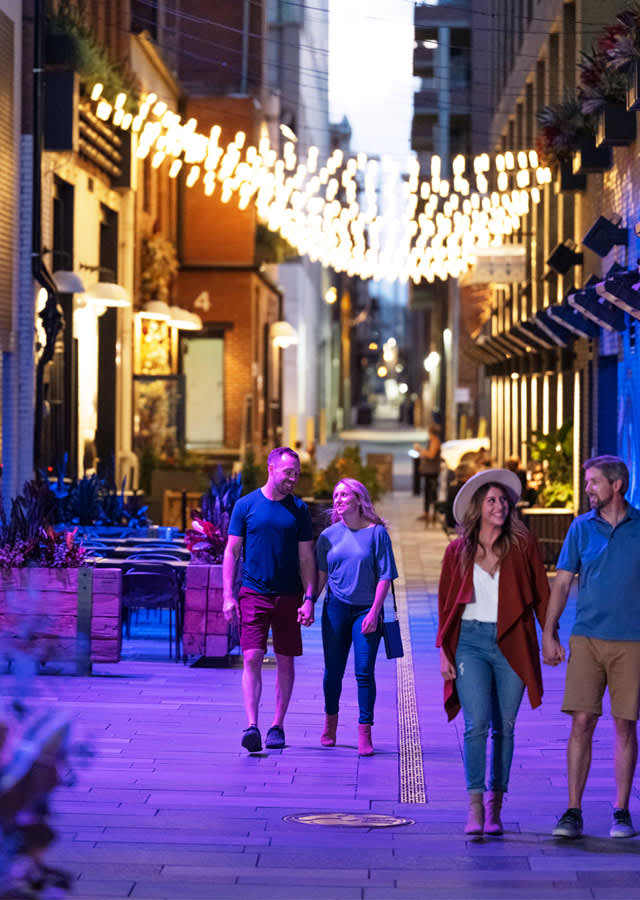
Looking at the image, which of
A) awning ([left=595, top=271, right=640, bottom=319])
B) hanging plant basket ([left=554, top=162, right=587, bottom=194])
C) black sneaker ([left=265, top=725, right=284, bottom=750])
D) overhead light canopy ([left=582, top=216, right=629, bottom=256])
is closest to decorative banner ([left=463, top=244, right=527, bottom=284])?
hanging plant basket ([left=554, top=162, right=587, bottom=194])

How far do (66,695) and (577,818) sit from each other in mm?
4620

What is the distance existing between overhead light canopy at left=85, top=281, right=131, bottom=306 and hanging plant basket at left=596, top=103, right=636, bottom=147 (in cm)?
939

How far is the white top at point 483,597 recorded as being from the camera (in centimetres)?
760

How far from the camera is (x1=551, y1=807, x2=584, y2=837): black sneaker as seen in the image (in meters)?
7.50

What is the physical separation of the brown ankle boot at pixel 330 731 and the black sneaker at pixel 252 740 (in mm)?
494

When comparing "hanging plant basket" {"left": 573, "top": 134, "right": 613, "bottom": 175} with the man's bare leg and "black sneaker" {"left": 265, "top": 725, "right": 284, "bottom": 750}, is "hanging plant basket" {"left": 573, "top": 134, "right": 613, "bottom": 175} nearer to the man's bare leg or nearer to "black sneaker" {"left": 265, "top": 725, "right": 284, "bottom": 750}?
"black sneaker" {"left": 265, "top": 725, "right": 284, "bottom": 750}

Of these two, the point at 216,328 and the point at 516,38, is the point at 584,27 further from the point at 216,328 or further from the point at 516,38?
the point at 216,328

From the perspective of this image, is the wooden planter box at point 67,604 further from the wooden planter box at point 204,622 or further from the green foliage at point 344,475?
the green foliage at point 344,475

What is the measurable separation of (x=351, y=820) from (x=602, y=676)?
135cm

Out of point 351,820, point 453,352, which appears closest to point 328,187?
point 351,820

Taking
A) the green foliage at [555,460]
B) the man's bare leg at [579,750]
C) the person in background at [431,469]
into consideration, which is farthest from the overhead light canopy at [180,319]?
the man's bare leg at [579,750]

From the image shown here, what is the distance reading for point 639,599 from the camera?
7617 millimetres

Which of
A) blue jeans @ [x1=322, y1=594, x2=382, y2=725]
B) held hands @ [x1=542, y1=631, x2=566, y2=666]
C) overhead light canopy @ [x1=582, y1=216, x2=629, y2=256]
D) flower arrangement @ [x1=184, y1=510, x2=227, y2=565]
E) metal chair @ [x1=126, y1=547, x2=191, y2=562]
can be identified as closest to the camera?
held hands @ [x1=542, y1=631, x2=566, y2=666]

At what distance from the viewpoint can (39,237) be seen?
21.2 m
